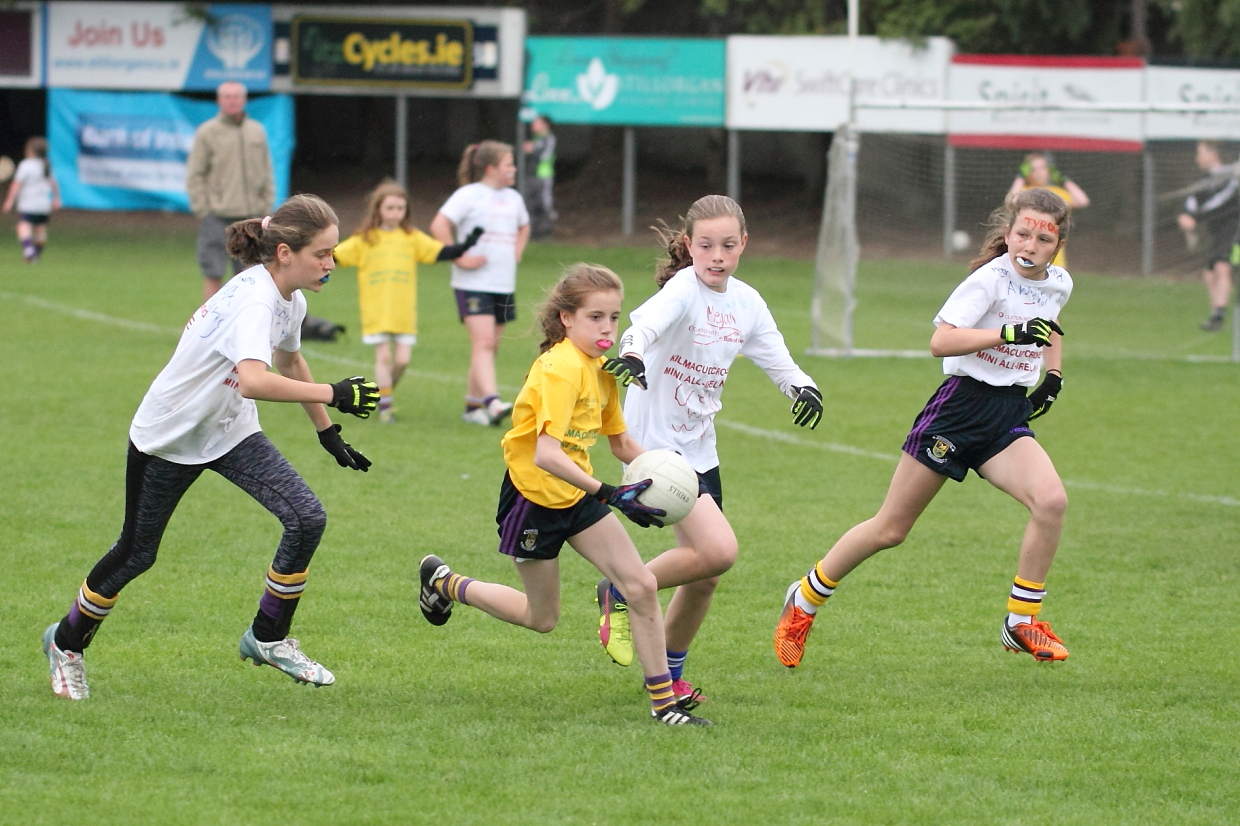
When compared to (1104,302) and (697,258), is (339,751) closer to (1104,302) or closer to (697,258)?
(697,258)

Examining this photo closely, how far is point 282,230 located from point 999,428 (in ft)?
9.59

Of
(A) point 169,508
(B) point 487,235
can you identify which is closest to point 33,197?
(B) point 487,235

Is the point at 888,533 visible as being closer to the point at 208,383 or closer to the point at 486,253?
the point at 208,383

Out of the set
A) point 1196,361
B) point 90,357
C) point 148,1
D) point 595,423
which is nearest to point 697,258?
point 595,423

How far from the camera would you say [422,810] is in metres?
4.33

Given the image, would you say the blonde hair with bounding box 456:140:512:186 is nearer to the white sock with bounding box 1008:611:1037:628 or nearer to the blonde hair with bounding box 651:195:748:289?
the blonde hair with bounding box 651:195:748:289

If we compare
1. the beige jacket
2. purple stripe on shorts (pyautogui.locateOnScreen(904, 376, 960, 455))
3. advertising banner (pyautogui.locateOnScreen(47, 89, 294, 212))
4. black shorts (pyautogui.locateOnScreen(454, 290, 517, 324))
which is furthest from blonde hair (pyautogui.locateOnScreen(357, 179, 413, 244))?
advertising banner (pyautogui.locateOnScreen(47, 89, 294, 212))

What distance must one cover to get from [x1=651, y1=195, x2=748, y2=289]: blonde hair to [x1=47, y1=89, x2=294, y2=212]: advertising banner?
21975mm

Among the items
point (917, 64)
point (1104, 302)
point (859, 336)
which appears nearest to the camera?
point (859, 336)

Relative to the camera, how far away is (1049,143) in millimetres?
22906

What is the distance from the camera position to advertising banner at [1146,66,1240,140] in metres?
21.7

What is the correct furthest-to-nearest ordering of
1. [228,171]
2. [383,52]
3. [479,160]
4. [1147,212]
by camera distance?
[383,52], [1147,212], [228,171], [479,160]

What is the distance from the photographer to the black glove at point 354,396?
497 cm

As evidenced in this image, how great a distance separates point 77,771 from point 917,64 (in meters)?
22.6
